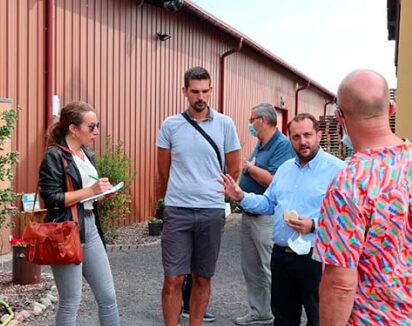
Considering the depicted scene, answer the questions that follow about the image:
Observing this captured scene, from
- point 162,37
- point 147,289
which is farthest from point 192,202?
point 162,37

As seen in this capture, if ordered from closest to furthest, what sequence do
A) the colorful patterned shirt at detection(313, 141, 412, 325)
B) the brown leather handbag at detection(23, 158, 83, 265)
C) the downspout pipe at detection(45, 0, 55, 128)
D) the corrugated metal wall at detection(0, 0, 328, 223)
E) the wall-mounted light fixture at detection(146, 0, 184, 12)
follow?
the colorful patterned shirt at detection(313, 141, 412, 325), the brown leather handbag at detection(23, 158, 83, 265), the corrugated metal wall at detection(0, 0, 328, 223), the downspout pipe at detection(45, 0, 55, 128), the wall-mounted light fixture at detection(146, 0, 184, 12)

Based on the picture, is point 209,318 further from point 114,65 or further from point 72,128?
point 114,65

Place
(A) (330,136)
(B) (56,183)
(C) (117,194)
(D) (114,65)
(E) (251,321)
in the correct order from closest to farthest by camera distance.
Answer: (B) (56,183) → (E) (251,321) → (C) (117,194) → (D) (114,65) → (A) (330,136)

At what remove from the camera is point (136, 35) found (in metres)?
10.1

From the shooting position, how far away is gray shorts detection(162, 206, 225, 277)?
3.97 metres

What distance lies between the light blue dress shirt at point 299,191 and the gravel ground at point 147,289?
1637 mm

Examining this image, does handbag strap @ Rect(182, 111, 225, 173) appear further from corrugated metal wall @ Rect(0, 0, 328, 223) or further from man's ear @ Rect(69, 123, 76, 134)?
corrugated metal wall @ Rect(0, 0, 328, 223)

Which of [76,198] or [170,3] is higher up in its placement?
[170,3]

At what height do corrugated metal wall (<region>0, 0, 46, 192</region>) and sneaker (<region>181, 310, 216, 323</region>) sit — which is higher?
corrugated metal wall (<region>0, 0, 46, 192</region>)

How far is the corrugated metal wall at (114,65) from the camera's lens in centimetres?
738

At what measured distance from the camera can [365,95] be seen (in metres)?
1.80

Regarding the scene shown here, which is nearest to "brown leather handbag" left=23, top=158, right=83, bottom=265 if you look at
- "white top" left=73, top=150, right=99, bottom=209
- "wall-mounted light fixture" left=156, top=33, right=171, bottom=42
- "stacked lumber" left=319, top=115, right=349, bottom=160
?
"white top" left=73, top=150, right=99, bottom=209

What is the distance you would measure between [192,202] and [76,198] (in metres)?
0.97

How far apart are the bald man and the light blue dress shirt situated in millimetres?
1495
